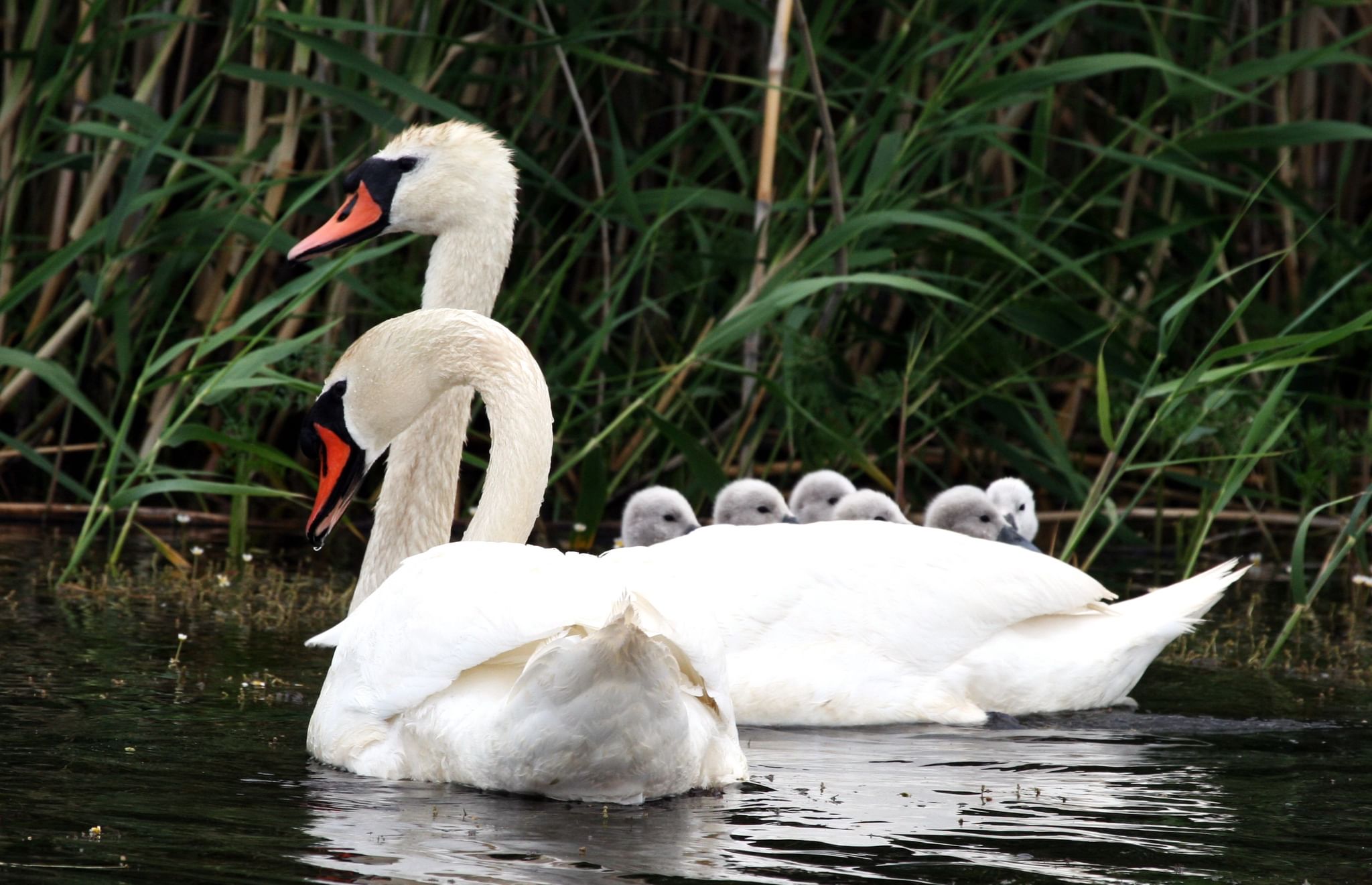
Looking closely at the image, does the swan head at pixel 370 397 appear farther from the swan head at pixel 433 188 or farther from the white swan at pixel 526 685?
the swan head at pixel 433 188

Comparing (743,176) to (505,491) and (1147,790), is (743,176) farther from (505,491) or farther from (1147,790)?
(1147,790)

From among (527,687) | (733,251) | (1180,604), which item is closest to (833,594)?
(1180,604)

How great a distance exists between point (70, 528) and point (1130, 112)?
4514 millimetres

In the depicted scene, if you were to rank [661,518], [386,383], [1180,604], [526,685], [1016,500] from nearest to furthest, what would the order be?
[526,685], [386,383], [1180,604], [661,518], [1016,500]

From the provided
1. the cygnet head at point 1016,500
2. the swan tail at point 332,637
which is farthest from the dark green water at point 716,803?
the cygnet head at point 1016,500

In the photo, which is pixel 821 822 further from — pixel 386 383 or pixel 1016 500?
Answer: pixel 1016 500

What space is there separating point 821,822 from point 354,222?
2.60 m

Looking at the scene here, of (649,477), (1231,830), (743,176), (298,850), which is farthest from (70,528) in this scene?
(1231,830)

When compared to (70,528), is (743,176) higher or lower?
higher

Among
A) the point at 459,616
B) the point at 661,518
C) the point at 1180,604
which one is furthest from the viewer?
the point at 661,518

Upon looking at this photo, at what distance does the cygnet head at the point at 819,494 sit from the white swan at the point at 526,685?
267 cm

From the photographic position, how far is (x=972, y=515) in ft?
20.7

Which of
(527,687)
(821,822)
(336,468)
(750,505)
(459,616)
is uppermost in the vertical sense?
(750,505)

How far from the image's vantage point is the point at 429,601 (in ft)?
12.2
